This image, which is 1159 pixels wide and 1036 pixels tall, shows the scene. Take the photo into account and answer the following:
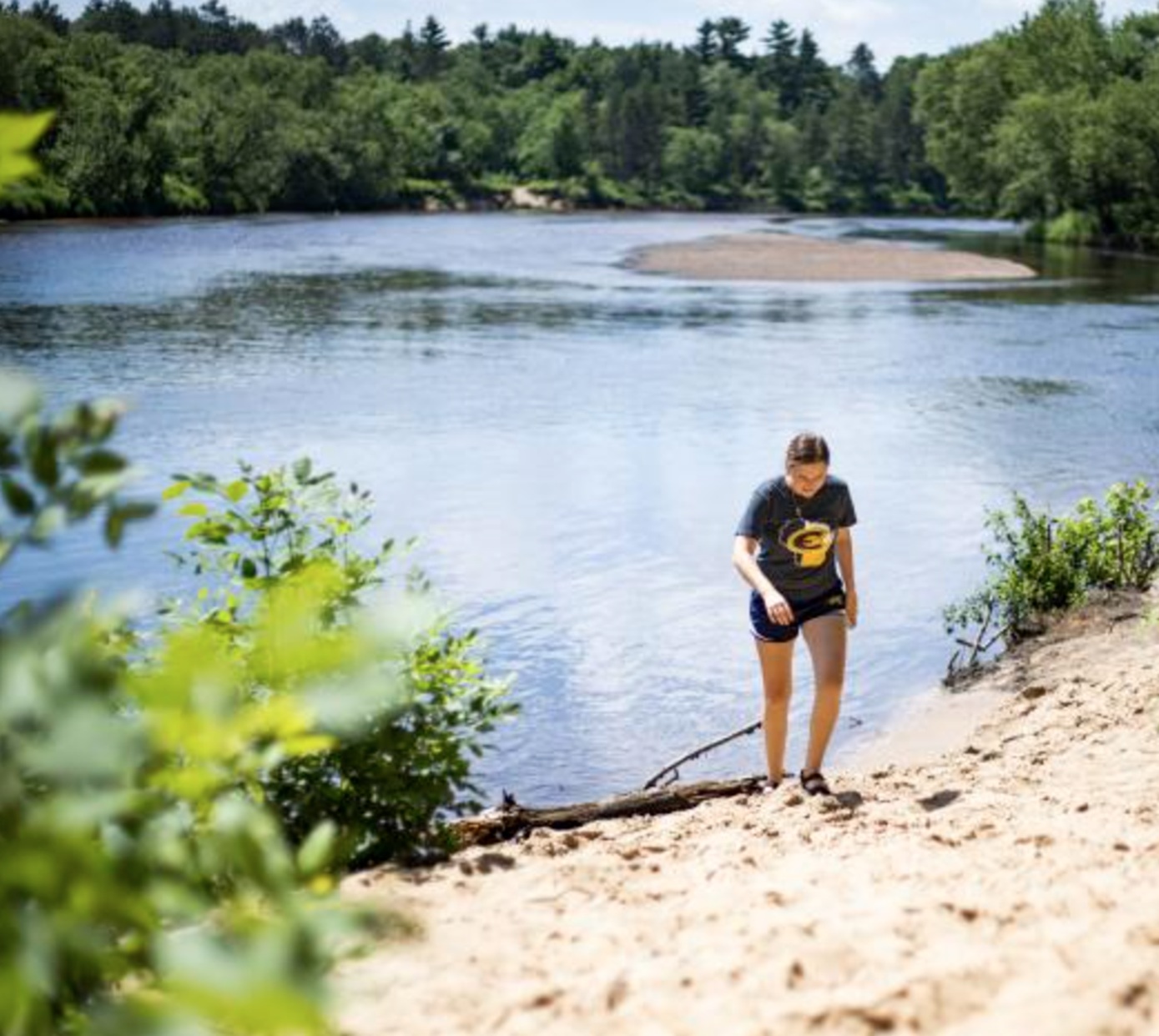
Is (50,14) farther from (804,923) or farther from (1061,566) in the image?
(804,923)

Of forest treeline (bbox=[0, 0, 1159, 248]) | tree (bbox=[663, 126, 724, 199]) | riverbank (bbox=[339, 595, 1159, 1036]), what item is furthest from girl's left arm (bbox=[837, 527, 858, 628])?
tree (bbox=[663, 126, 724, 199])

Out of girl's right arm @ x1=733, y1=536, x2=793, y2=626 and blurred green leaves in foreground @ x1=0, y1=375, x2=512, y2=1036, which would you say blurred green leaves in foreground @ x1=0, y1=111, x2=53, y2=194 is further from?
girl's right arm @ x1=733, y1=536, x2=793, y2=626

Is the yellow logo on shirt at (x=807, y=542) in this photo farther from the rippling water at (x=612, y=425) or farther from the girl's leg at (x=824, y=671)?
the rippling water at (x=612, y=425)

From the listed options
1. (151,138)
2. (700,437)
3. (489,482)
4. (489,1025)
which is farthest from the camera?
(151,138)

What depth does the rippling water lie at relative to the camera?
1272 centimetres

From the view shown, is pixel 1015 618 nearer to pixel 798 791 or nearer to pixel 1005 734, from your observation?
pixel 1005 734

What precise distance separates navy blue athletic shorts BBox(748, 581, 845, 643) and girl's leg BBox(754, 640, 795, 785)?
55 millimetres

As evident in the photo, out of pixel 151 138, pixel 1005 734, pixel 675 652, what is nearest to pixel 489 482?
pixel 675 652

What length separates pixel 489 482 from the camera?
20.4 meters

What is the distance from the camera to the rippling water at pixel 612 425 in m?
12.7

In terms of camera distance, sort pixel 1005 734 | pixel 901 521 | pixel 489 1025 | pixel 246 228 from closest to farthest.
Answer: pixel 489 1025 → pixel 1005 734 → pixel 901 521 → pixel 246 228

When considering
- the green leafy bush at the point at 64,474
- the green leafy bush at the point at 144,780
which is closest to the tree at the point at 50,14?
the green leafy bush at the point at 64,474

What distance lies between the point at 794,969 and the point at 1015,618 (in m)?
9.67

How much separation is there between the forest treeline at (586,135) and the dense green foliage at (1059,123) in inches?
6.0
